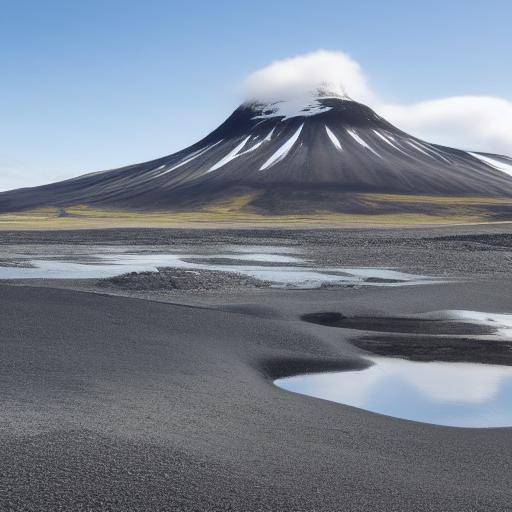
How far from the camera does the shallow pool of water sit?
1097cm

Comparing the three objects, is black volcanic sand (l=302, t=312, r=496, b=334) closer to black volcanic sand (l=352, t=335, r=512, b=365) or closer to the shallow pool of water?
black volcanic sand (l=352, t=335, r=512, b=365)

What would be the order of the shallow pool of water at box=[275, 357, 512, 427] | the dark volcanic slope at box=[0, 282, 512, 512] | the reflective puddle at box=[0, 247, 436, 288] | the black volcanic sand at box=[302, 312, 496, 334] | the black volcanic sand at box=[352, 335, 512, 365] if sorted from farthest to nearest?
the reflective puddle at box=[0, 247, 436, 288] < the black volcanic sand at box=[302, 312, 496, 334] < the black volcanic sand at box=[352, 335, 512, 365] < the shallow pool of water at box=[275, 357, 512, 427] < the dark volcanic slope at box=[0, 282, 512, 512]

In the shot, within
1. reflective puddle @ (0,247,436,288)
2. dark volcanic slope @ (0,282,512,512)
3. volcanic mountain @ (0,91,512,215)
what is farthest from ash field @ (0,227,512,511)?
volcanic mountain @ (0,91,512,215)

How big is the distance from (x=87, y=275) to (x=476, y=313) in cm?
1638

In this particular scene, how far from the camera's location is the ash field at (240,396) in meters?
7.11

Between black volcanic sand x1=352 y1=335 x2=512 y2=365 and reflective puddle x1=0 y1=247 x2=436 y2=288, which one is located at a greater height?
reflective puddle x1=0 y1=247 x2=436 y2=288

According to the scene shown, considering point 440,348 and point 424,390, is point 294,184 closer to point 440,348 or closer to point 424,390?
point 440,348

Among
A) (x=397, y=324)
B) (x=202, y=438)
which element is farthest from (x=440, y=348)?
(x=202, y=438)

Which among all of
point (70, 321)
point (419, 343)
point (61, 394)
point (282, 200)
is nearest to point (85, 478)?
point (61, 394)

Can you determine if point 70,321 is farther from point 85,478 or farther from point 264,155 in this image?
point 264,155

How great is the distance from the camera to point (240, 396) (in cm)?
1112

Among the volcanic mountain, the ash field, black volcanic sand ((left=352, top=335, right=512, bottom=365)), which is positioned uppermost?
the volcanic mountain

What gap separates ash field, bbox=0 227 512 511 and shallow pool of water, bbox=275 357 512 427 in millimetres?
81

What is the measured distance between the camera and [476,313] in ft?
70.2
